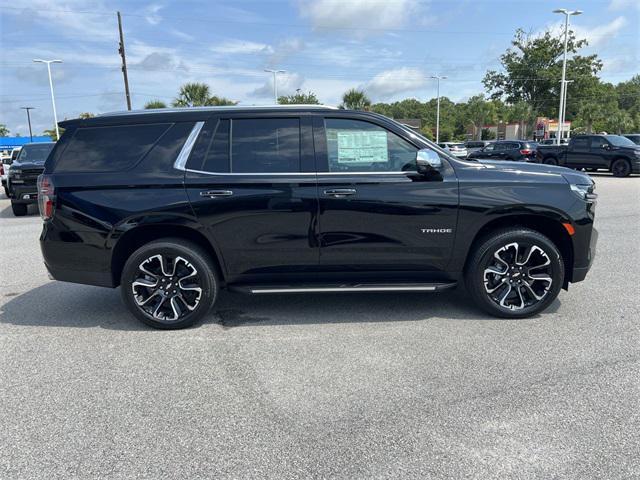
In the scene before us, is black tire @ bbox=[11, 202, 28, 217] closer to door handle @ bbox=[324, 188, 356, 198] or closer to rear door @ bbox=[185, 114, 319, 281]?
rear door @ bbox=[185, 114, 319, 281]

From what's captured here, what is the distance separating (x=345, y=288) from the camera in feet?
14.3

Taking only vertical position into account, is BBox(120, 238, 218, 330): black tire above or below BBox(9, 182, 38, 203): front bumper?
below

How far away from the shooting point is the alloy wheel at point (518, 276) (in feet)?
14.4

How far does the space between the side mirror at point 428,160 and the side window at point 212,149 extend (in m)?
1.67

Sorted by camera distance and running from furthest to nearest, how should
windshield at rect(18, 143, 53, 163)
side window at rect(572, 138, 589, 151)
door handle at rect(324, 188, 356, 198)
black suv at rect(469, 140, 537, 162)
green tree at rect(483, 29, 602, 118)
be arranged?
green tree at rect(483, 29, 602, 118)
black suv at rect(469, 140, 537, 162)
side window at rect(572, 138, 589, 151)
windshield at rect(18, 143, 53, 163)
door handle at rect(324, 188, 356, 198)

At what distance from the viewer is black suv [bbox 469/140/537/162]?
2456 cm

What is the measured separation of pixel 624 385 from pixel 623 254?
4386 mm

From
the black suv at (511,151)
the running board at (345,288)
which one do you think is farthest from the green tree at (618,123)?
the running board at (345,288)

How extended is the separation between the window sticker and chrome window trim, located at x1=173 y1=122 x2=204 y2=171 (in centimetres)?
127

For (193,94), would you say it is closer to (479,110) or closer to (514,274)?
(514,274)

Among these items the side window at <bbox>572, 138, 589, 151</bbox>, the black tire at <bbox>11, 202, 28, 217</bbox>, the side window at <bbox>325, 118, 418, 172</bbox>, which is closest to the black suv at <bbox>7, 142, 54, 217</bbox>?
the black tire at <bbox>11, 202, 28, 217</bbox>

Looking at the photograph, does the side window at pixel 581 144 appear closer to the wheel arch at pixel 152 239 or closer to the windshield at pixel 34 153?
the windshield at pixel 34 153

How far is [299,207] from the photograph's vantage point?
4230 mm

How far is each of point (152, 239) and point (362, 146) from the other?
2.11m
